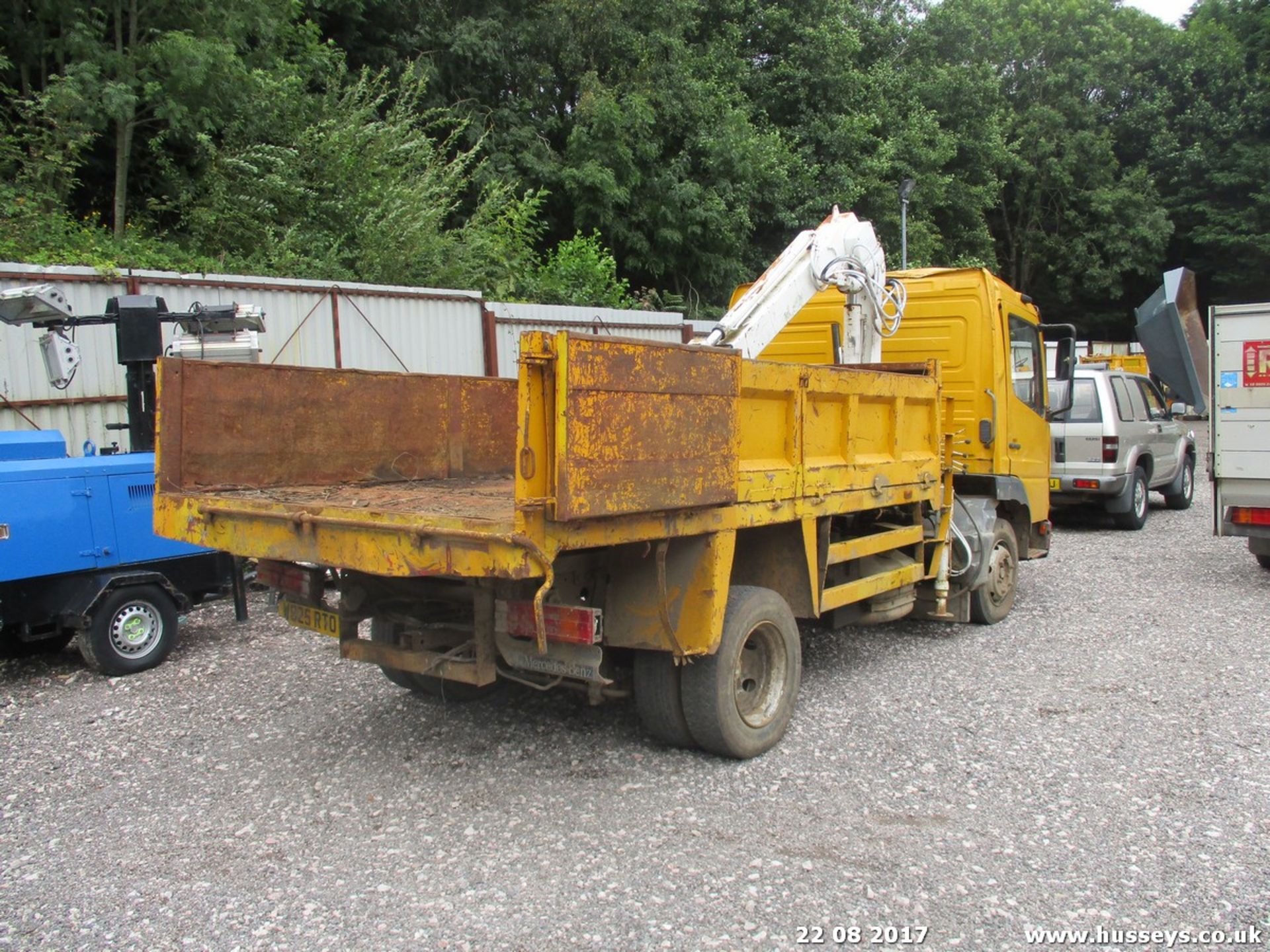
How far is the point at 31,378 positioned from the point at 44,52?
7.30 metres

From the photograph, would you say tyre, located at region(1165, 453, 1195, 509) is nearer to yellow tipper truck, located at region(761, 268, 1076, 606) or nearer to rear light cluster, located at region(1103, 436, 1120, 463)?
rear light cluster, located at region(1103, 436, 1120, 463)

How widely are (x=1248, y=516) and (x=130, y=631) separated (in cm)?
881

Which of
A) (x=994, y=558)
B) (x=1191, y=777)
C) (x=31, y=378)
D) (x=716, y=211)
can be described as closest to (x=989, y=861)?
(x=1191, y=777)

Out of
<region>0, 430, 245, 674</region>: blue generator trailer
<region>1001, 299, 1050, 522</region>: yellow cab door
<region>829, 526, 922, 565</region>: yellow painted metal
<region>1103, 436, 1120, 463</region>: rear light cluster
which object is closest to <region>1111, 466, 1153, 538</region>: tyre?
<region>1103, 436, 1120, 463</region>: rear light cluster

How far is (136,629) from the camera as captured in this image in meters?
6.21

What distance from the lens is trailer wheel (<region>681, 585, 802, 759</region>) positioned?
4.45 meters

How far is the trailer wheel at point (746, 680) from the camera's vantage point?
4449mm

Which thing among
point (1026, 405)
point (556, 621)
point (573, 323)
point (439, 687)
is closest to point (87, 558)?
point (439, 687)

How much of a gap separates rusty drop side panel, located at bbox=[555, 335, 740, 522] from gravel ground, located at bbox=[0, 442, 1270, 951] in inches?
52.3

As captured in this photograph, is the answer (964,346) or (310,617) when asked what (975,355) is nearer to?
(964,346)

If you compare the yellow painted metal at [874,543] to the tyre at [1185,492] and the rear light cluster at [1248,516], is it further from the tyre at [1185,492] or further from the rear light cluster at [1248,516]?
the tyre at [1185,492]

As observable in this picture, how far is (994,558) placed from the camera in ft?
24.4
